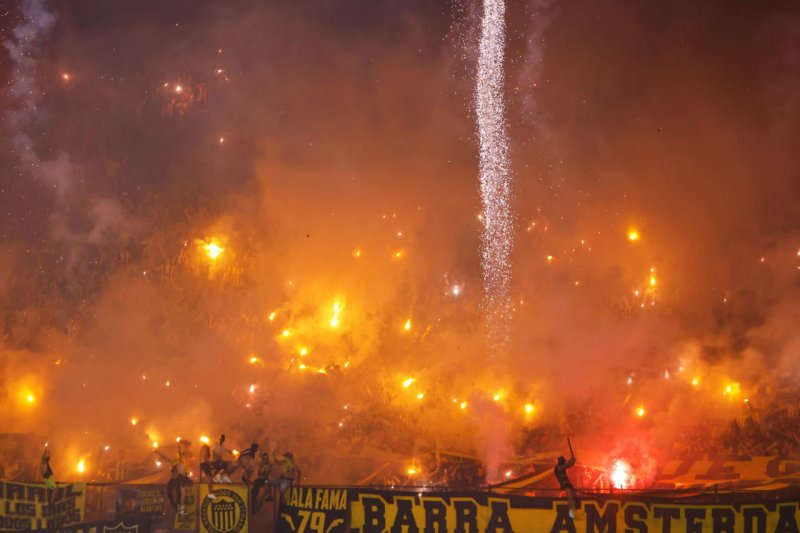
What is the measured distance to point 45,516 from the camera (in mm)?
10133

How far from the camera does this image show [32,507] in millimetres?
10094

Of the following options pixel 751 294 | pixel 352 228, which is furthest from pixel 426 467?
pixel 751 294

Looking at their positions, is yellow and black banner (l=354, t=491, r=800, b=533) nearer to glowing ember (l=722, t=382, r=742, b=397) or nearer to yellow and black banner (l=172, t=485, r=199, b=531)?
yellow and black banner (l=172, t=485, r=199, b=531)

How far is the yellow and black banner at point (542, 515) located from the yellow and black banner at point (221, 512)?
169 cm

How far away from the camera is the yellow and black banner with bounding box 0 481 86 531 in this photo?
10.0 m

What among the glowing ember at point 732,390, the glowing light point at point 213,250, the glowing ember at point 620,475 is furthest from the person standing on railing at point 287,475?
the glowing ember at point 732,390

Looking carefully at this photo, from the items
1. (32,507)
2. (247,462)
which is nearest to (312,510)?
(247,462)

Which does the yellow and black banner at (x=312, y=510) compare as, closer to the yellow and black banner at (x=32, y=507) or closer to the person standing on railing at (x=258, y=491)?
the person standing on railing at (x=258, y=491)

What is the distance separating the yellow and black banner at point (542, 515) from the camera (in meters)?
9.30

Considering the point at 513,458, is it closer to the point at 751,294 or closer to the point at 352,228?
the point at 352,228

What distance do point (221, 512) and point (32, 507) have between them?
279 centimetres

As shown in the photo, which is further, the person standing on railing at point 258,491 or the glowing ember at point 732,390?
the glowing ember at point 732,390

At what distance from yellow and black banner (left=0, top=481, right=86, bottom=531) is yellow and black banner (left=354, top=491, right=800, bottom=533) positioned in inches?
175

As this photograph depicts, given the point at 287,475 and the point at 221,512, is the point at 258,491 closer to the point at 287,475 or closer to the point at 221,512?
the point at 221,512
